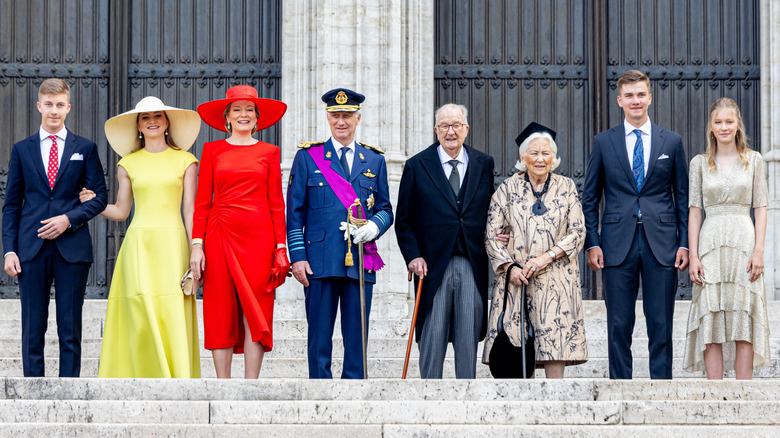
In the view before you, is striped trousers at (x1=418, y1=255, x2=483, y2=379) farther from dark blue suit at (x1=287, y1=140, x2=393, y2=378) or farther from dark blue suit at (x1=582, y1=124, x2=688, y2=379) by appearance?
dark blue suit at (x1=582, y1=124, x2=688, y2=379)

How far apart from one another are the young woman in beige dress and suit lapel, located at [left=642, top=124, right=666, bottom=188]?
9.3 inches

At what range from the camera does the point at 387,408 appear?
4977 mm

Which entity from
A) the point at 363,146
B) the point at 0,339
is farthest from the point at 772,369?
the point at 0,339

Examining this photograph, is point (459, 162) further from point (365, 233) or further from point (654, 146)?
point (654, 146)

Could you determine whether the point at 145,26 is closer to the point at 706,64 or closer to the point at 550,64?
the point at 550,64

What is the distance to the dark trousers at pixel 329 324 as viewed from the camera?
239 inches

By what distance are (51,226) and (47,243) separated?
0.42 ft

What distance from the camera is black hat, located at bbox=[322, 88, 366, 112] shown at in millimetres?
6273

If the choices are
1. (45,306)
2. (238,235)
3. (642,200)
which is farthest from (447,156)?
(45,306)

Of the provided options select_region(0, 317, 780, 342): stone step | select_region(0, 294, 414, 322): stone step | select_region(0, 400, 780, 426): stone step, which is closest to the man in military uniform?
select_region(0, 400, 780, 426): stone step

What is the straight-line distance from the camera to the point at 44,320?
6.40m

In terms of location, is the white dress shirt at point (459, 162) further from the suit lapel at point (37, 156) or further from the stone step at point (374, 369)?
the suit lapel at point (37, 156)

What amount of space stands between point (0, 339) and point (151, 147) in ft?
8.02

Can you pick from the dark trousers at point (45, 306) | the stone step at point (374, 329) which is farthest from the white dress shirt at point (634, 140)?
the dark trousers at point (45, 306)
